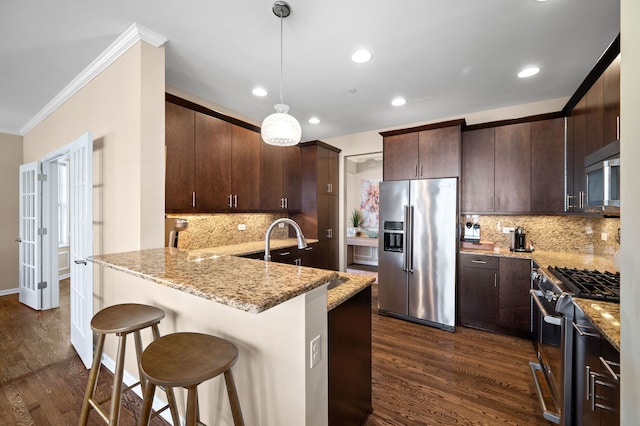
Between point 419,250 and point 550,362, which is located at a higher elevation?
point 419,250

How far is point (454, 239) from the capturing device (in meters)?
3.14

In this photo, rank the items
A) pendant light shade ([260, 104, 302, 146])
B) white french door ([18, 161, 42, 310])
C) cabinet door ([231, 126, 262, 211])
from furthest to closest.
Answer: white french door ([18, 161, 42, 310])
cabinet door ([231, 126, 262, 211])
pendant light shade ([260, 104, 302, 146])

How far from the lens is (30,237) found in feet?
12.8

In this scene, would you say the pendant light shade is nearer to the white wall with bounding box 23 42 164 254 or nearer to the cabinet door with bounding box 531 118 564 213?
the white wall with bounding box 23 42 164 254

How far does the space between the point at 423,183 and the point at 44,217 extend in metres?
5.06

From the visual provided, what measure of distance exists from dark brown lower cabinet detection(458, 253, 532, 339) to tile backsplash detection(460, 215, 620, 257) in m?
0.65

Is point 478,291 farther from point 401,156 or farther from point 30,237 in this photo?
point 30,237

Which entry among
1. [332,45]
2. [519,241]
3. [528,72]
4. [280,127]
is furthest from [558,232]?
[280,127]

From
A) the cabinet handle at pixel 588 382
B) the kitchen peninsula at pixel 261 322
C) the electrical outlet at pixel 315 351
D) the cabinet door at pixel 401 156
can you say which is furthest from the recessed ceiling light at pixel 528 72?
the electrical outlet at pixel 315 351

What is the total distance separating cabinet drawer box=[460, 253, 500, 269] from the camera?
3072mm

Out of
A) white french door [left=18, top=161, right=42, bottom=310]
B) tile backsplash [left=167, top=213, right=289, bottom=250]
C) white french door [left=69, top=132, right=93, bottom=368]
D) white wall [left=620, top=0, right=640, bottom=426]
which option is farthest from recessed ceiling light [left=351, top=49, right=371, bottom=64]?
white french door [left=18, top=161, right=42, bottom=310]

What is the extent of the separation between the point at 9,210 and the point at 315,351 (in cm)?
590

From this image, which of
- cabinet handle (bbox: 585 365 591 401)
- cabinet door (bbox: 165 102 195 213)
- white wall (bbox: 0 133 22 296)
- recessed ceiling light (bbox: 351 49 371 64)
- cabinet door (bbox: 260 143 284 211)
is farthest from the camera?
white wall (bbox: 0 133 22 296)

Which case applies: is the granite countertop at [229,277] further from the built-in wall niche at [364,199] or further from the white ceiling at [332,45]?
the built-in wall niche at [364,199]
